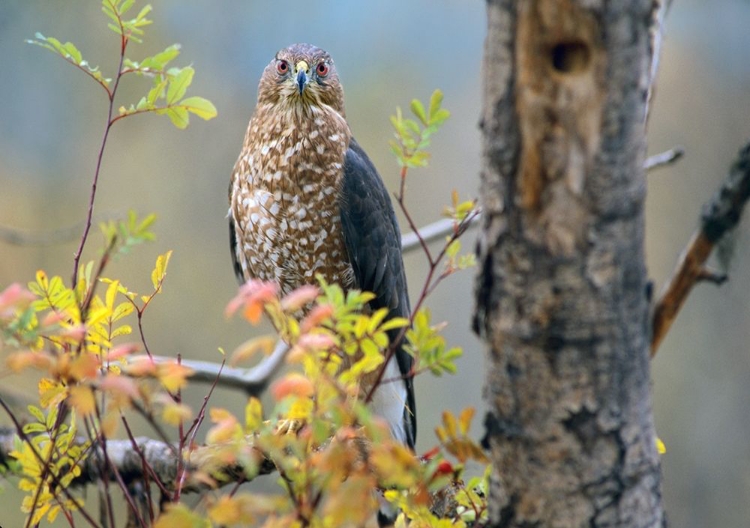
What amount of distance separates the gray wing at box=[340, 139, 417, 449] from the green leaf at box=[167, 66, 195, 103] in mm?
1075

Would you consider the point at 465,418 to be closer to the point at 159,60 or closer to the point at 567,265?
the point at 567,265

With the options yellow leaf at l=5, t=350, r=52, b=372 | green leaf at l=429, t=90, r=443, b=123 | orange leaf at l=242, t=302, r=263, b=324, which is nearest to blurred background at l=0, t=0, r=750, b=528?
green leaf at l=429, t=90, r=443, b=123

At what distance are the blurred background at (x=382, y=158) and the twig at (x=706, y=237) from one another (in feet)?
17.9

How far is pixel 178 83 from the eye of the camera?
57.9 inches

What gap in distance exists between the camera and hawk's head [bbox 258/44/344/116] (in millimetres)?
2631

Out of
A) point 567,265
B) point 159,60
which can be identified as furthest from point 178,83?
point 567,265

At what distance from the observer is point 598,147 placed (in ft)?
3.46

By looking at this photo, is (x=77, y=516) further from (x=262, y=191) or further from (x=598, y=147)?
(x=598, y=147)

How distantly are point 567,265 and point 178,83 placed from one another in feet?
2.71

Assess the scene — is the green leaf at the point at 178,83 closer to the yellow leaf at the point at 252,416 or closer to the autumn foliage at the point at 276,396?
the autumn foliage at the point at 276,396

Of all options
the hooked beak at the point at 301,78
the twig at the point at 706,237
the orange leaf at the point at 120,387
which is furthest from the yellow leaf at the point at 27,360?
the hooked beak at the point at 301,78

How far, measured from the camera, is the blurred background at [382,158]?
638cm

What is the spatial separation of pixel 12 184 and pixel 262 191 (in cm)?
433

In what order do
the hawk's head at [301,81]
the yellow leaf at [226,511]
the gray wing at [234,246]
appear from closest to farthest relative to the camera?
the yellow leaf at [226,511] < the hawk's head at [301,81] < the gray wing at [234,246]
